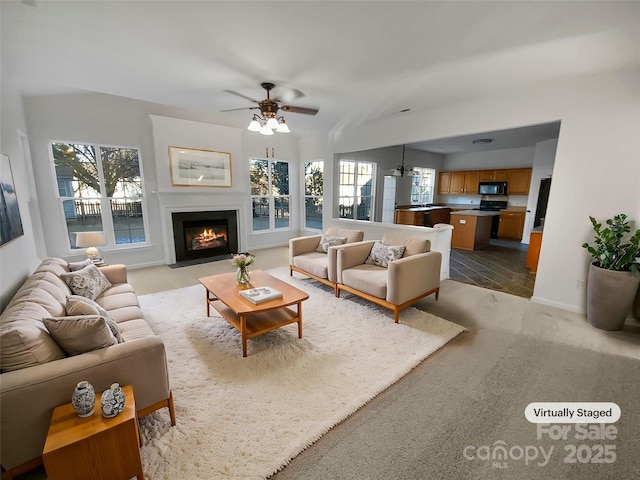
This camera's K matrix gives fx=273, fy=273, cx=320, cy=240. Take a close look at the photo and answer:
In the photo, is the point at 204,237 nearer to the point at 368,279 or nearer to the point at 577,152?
the point at 368,279

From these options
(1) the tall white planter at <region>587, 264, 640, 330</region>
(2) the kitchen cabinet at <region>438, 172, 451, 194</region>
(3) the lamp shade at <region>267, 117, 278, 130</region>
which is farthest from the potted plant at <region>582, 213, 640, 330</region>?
(2) the kitchen cabinet at <region>438, 172, 451, 194</region>

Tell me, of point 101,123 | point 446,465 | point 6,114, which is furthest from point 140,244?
point 446,465

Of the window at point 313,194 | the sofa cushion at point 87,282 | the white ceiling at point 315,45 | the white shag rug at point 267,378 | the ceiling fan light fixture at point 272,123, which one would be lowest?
the white shag rug at point 267,378

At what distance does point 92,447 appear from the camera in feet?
3.96

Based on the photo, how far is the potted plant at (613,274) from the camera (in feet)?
8.88

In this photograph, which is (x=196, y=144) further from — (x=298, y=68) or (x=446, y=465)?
(x=446, y=465)

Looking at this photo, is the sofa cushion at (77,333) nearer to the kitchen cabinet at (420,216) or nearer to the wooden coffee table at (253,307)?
the wooden coffee table at (253,307)

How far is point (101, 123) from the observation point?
4465mm

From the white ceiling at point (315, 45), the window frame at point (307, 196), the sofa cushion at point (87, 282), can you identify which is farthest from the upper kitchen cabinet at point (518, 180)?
the sofa cushion at point (87, 282)

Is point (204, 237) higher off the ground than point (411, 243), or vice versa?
point (411, 243)

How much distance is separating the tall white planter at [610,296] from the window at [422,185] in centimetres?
612

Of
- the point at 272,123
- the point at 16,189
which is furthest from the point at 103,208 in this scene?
the point at 272,123

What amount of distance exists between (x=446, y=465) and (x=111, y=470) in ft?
5.51

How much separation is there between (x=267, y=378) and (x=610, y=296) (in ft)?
11.3
